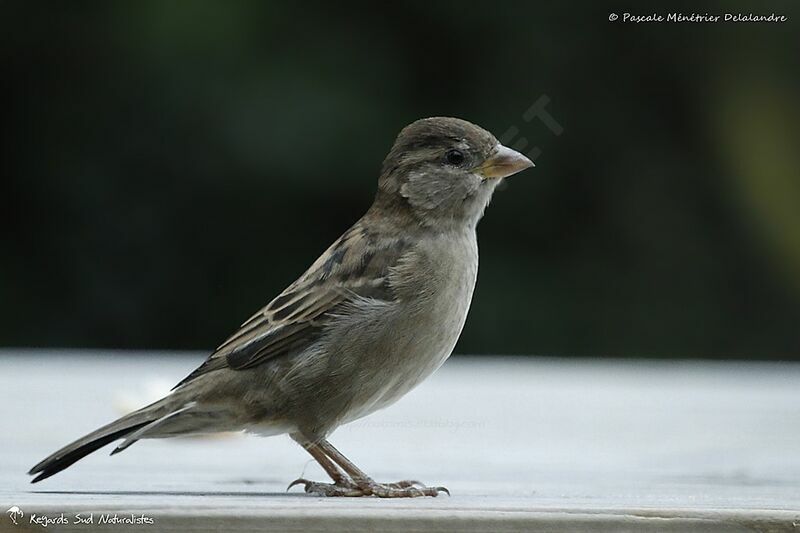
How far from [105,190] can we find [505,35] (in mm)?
2349

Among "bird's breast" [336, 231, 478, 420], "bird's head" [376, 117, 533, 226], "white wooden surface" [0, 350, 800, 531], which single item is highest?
"bird's head" [376, 117, 533, 226]

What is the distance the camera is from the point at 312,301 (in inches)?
112

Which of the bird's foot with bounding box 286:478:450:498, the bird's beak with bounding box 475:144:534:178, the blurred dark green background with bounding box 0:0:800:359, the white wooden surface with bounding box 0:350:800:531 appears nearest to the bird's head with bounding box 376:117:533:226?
the bird's beak with bounding box 475:144:534:178

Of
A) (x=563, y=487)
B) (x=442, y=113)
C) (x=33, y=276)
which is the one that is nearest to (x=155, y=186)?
(x=33, y=276)

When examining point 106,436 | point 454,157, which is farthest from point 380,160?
point 106,436

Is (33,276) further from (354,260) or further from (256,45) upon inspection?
(354,260)

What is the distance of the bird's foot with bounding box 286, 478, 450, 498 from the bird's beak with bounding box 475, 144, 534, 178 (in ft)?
2.54

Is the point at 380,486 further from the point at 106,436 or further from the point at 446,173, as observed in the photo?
the point at 446,173

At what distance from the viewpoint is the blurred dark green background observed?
7164 mm

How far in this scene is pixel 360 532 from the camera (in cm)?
178

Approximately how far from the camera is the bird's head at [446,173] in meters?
3.02

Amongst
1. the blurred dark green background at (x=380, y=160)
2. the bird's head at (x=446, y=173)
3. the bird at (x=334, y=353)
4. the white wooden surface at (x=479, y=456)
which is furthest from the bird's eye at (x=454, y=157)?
the blurred dark green background at (x=380, y=160)

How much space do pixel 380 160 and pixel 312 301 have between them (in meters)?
4.34

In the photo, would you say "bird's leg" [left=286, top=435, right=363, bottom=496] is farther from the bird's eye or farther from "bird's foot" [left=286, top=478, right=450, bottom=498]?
the bird's eye
